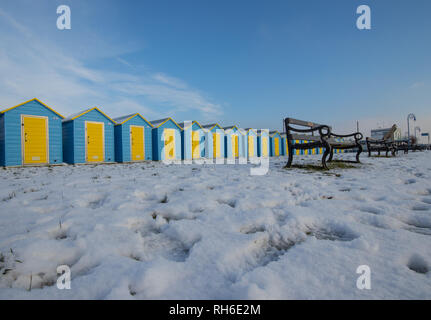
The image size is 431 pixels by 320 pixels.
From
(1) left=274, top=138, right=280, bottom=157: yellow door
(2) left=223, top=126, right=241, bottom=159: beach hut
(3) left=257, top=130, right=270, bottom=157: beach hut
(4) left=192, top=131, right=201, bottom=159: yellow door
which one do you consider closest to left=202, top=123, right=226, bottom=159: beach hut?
(2) left=223, top=126, right=241, bottom=159: beach hut

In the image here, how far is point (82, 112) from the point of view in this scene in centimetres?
1021

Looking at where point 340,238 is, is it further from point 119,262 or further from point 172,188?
point 172,188

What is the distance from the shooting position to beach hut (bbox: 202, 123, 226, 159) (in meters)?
16.2

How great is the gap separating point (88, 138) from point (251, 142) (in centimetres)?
1297

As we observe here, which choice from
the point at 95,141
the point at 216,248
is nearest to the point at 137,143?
the point at 95,141

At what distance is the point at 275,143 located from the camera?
21344mm

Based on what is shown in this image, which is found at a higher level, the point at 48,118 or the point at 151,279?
the point at 48,118

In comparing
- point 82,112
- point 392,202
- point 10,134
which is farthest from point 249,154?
point 392,202

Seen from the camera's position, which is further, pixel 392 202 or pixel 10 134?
pixel 10 134

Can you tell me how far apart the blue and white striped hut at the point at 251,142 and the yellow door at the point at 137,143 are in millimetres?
9599

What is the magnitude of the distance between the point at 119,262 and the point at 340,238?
4.54ft

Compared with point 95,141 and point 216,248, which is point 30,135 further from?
point 216,248

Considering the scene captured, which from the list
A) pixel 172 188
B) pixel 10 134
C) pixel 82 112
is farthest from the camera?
pixel 82 112
